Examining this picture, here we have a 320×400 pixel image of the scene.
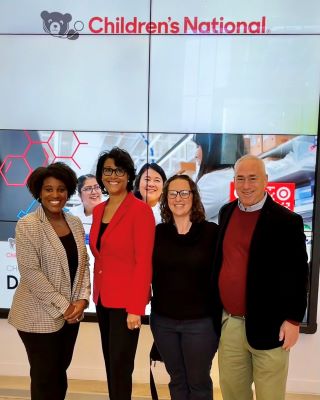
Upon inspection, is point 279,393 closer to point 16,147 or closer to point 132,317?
point 132,317

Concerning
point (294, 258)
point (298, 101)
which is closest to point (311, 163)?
point (298, 101)

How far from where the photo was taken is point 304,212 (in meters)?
2.69

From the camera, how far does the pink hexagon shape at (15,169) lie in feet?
9.36

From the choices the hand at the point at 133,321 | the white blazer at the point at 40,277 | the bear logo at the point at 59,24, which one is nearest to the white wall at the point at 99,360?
the hand at the point at 133,321

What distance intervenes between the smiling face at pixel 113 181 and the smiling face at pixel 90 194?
Answer: 2.73 ft

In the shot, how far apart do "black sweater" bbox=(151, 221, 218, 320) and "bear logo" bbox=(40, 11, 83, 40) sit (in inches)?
66.4

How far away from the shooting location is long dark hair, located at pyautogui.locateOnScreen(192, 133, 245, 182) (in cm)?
270

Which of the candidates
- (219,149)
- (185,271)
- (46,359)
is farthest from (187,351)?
(219,149)

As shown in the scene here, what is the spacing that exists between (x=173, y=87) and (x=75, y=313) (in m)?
1.63

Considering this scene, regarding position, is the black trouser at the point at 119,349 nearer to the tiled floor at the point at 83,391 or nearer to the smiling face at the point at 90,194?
the tiled floor at the point at 83,391

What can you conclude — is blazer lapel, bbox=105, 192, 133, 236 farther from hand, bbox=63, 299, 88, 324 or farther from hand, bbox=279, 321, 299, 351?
hand, bbox=279, 321, 299, 351

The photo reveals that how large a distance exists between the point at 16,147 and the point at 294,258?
2.08 m

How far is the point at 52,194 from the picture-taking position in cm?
193

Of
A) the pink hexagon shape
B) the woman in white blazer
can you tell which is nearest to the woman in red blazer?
the woman in white blazer
